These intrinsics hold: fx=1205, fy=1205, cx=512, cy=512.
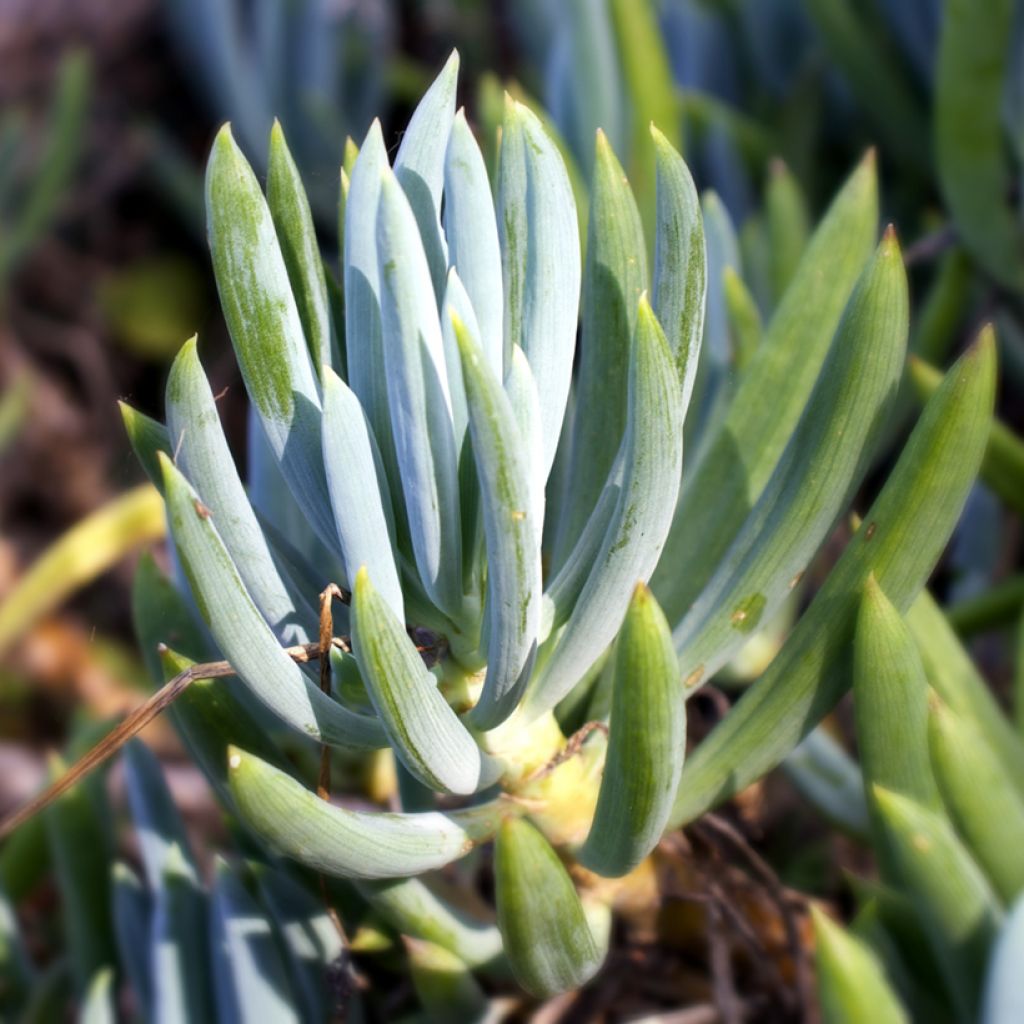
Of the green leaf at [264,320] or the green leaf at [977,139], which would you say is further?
the green leaf at [977,139]

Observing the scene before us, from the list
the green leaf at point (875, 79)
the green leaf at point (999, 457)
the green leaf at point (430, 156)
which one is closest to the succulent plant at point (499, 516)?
the green leaf at point (430, 156)

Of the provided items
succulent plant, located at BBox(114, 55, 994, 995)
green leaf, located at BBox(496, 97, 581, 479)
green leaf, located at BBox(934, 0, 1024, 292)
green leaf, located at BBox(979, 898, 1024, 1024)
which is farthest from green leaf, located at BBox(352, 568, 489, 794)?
green leaf, located at BBox(934, 0, 1024, 292)

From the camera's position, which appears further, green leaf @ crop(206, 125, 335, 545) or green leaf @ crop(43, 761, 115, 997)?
green leaf @ crop(43, 761, 115, 997)

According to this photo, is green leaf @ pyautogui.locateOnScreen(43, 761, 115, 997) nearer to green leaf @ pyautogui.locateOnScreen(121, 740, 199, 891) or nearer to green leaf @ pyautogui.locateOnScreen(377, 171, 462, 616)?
green leaf @ pyautogui.locateOnScreen(121, 740, 199, 891)

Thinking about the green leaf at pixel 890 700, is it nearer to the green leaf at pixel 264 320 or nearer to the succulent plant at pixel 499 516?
the succulent plant at pixel 499 516

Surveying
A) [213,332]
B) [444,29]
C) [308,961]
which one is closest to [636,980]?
[308,961]

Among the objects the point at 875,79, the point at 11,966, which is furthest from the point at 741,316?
the point at 11,966
